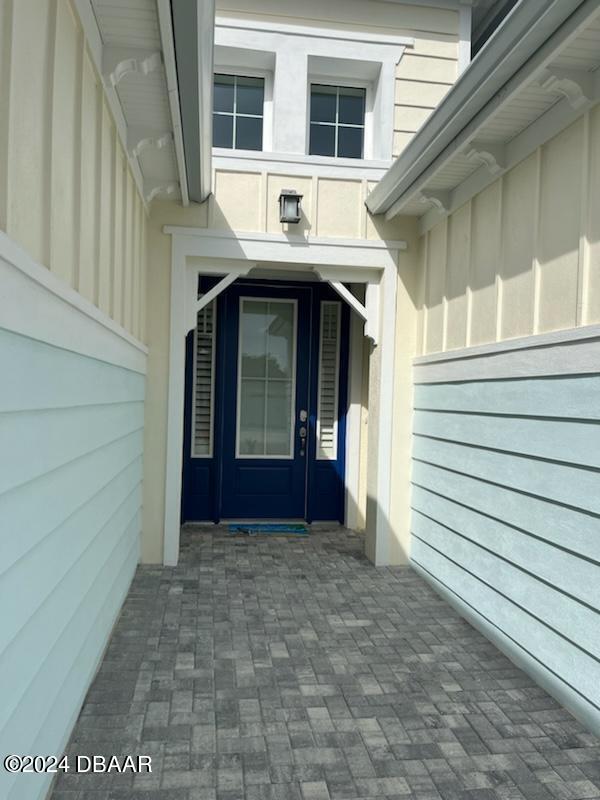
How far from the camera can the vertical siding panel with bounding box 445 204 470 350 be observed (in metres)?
3.82

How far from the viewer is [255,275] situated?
18.5 ft

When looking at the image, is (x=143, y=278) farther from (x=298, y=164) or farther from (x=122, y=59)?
(x=122, y=59)

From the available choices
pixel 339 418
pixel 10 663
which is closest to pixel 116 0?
pixel 10 663

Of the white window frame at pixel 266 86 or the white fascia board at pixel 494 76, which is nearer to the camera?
the white fascia board at pixel 494 76

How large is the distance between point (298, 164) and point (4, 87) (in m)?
3.49

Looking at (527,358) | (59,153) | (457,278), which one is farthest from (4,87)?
(457,278)

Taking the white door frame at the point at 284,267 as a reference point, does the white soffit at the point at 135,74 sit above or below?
above

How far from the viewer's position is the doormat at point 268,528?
5.48 meters

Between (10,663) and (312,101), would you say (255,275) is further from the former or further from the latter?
(10,663)

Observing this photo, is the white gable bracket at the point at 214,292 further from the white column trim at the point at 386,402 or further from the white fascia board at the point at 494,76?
the white fascia board at the point at 494,76

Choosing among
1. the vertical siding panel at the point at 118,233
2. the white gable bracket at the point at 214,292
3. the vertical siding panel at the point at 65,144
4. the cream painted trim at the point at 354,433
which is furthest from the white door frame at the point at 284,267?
the vertical siding panel at the point at 65,144

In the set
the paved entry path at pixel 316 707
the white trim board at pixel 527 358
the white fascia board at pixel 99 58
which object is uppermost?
the white fascia board at pixel 99 58

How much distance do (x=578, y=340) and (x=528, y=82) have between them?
111 centimetres

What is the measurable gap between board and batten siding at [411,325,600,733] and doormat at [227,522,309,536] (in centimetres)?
164
